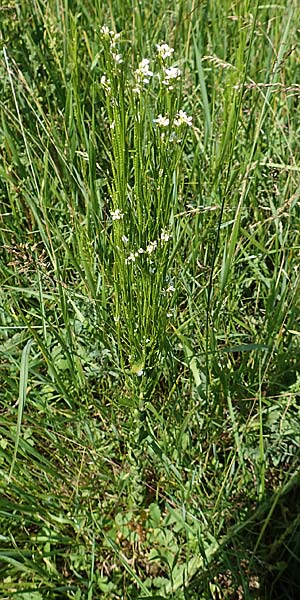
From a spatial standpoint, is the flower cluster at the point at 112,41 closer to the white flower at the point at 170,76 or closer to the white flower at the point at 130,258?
the white flower at the point at 170,76

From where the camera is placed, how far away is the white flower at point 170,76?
1013 mm

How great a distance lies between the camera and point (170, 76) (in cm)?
102

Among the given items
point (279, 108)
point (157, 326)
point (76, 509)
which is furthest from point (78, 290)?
point (279, 108)

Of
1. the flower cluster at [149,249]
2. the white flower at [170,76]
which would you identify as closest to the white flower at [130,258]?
the flower cluster at [149,249]

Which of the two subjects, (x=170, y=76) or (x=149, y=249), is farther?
(x=149, y=249)

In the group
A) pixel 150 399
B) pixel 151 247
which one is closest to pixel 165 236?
pixel 151 247

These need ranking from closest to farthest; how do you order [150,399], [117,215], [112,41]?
[112,41]
[117,215]
[150,399]

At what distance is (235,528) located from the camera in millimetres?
1417

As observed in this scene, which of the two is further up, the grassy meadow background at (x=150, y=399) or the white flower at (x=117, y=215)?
the white flower at (x=117, y=215)

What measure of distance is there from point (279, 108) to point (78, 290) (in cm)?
105

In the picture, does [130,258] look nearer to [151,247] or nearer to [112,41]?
[151,247]

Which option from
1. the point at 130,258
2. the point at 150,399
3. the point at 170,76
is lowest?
the point at 150,399

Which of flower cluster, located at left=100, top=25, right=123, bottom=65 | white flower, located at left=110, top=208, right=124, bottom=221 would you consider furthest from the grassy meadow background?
flower cluster, located at left=100, top=25, right=123, bottom=65

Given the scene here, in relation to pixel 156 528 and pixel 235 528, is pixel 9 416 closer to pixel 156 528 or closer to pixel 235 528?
pixel 156 528
